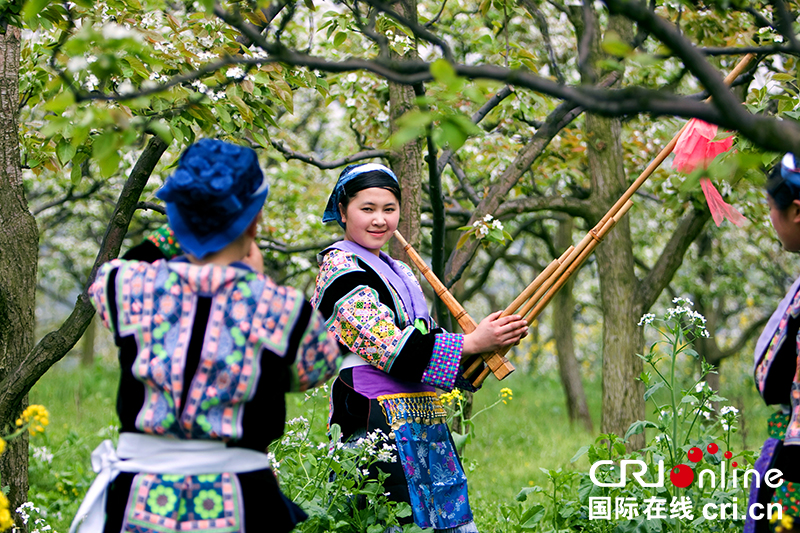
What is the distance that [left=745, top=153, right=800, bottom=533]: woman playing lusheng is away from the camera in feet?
5.90

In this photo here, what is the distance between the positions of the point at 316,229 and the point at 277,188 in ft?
3.90

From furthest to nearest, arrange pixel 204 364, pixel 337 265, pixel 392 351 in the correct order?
pixel 337 265 < pixel 392 351 < pixel 204 364

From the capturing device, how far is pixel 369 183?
8.53 feet

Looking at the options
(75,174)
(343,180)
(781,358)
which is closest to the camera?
(781,358)

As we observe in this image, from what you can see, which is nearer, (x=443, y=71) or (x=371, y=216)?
(x=443, y=71)

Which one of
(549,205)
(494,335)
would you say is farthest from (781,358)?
(549,205)

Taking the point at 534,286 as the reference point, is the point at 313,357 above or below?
below

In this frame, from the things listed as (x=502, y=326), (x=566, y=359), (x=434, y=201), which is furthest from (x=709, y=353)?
(x=502, y=326)

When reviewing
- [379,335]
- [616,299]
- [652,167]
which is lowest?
[379,335]

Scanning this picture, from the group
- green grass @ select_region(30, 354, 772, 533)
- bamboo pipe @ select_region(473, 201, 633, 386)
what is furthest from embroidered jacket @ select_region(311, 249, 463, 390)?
green grass @ select_region(30, 354, 772, 533)

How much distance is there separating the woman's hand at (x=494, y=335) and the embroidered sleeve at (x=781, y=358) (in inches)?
29.2

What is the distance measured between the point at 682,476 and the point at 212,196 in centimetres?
200

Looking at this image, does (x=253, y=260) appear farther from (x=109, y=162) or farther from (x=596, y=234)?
(x=596, y=234)

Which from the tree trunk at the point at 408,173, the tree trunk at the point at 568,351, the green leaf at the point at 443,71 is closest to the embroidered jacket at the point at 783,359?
the green leaf at the point at 443,71
